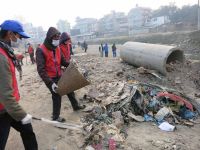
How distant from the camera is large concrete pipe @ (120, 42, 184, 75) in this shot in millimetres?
9125

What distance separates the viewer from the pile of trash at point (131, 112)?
16.4 feet

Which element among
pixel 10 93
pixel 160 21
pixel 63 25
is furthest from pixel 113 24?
pixel 10 93

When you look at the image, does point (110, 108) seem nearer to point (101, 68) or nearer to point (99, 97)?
point (99, 97)

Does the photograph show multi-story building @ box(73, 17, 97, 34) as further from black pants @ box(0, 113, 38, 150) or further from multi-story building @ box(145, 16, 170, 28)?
black pants @ box(0, 113, 38, 150)

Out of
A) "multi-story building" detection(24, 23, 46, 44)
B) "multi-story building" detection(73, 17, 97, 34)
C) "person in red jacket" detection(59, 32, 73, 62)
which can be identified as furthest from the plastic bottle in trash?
"multi-story building" detection(24, 23, 46, 44)

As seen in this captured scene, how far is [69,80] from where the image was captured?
5301 millimetres

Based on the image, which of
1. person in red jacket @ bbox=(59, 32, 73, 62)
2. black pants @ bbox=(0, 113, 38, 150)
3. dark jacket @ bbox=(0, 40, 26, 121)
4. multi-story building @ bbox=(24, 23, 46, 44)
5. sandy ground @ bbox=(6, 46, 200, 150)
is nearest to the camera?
dark jacket @ bbox=(0, 40, 26, 121)

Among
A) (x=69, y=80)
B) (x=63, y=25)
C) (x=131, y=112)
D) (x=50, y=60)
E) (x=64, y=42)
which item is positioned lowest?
(x=131, y=112)

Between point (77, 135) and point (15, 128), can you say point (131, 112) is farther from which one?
point (15, 128)

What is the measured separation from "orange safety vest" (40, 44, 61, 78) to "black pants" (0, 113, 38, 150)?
1751 millimetres

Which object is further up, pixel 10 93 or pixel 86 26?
pixel 86 26

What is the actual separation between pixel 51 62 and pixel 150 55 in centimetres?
512

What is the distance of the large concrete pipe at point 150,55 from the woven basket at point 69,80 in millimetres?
4332

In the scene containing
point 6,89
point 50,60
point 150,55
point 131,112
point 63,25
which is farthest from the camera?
point 63,25
